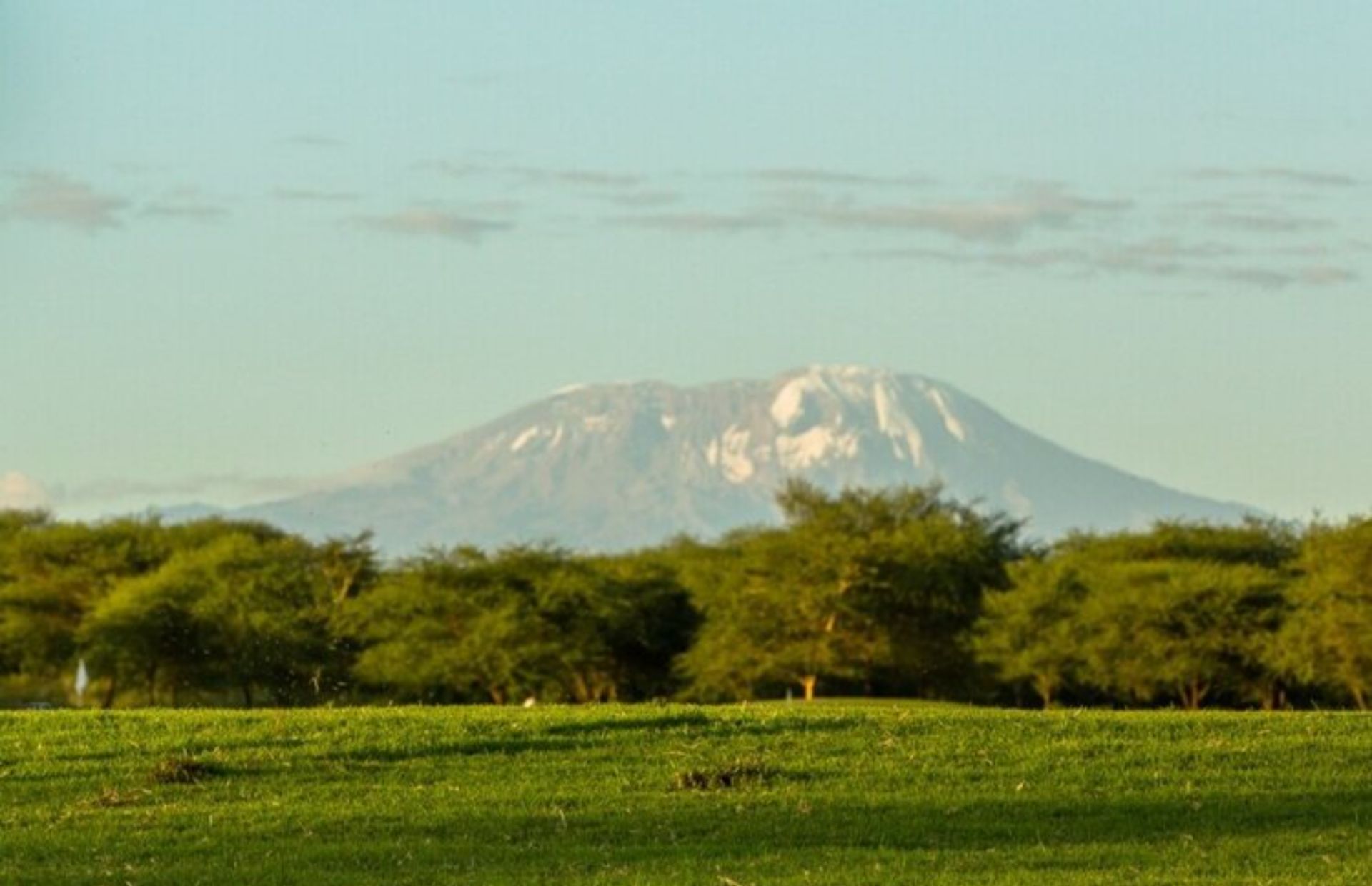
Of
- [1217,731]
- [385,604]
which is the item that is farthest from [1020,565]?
[1217,731]

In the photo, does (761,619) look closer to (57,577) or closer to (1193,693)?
(1193,693)

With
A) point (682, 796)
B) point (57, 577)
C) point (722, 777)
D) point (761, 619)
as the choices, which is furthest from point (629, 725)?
point (57, 577)

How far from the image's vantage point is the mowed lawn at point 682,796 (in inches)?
778

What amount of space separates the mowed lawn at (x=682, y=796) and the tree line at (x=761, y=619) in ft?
167

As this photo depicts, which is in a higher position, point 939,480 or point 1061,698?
point 939,480

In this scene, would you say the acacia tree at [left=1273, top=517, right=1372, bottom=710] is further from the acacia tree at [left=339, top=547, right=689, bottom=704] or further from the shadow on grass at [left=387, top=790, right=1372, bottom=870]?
the shadow on grass at [left=387, top=790, right=1372, bottom=870]

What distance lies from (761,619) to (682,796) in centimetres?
6259

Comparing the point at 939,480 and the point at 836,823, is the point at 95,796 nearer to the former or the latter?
the point at 836,823

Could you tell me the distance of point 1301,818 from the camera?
22.2 m

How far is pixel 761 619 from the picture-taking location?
8550 centimetres

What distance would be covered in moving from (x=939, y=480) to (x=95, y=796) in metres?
77.3

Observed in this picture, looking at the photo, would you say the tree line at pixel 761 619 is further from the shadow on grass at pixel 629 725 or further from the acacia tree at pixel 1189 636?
the shadow on grass at pixel 629 725

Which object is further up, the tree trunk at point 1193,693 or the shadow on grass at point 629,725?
the shadow on grass at point 629,725

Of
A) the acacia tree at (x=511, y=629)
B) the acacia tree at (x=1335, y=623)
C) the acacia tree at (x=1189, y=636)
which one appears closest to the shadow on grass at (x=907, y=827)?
the acacia tree at (x=1335, y=623)
